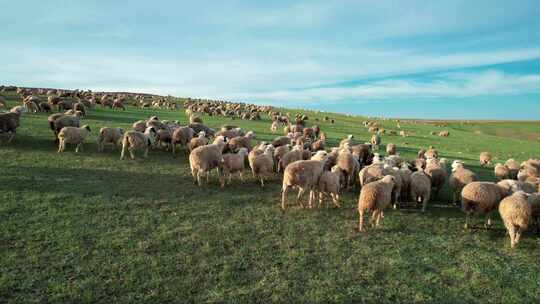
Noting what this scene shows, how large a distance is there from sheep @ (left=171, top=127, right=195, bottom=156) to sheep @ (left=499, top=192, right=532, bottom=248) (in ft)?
47.0

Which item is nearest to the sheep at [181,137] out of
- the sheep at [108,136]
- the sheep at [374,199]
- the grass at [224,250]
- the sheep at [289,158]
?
the sheep at [108,136]

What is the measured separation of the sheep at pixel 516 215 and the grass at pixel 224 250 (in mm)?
389

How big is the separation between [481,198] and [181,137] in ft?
45.4

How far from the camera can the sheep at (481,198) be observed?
10766 millimetres

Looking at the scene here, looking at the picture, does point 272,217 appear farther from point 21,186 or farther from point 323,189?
point 21,186

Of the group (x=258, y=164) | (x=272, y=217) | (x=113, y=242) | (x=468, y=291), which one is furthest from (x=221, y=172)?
(x=468, y=291)

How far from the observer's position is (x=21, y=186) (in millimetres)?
12133

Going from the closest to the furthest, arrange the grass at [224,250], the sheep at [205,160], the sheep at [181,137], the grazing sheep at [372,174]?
the grass at [224,250] → the grazing sheep at [372,174] → the sheep at [205,160] → the sheep at [181,137]

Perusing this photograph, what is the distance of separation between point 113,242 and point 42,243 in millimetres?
1713

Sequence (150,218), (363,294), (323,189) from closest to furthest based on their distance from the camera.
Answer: (363,294), (150,218), (323,189)

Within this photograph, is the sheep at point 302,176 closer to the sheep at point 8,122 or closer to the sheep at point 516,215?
the sheep at point 516,215

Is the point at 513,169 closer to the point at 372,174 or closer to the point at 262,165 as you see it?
the point at 372,174

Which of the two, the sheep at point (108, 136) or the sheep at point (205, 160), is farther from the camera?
the sheep at point (108, 136)

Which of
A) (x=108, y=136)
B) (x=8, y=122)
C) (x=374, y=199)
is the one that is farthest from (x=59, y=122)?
(x=374, y=199)
